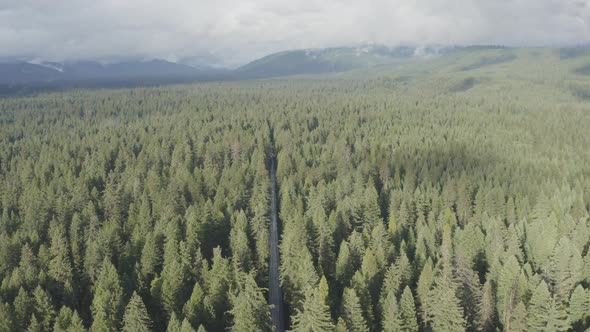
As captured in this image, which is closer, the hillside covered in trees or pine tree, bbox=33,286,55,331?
the hillside covered in trees

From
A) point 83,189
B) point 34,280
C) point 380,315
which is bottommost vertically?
point 380,315

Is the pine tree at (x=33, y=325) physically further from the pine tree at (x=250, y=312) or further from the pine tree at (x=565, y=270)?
the pine tree at (x=565, y=270)

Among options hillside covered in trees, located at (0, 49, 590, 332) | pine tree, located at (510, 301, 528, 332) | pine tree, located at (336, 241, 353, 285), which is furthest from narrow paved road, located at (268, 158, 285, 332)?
pine tree, located at (510, 301, 528, 332)

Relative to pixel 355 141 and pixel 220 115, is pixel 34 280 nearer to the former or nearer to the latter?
pixel 355 141

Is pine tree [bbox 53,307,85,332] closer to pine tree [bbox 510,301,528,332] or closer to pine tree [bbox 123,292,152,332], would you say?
pine tree [bbox 123,292,152,332]

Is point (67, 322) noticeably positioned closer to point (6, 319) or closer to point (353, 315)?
point (6, 319)

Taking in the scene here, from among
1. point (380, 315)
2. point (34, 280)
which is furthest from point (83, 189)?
point (380, 315)

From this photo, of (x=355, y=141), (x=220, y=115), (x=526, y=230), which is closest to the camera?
(x=526, y=230)

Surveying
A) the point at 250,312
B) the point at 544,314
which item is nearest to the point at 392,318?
the point at 250,312
